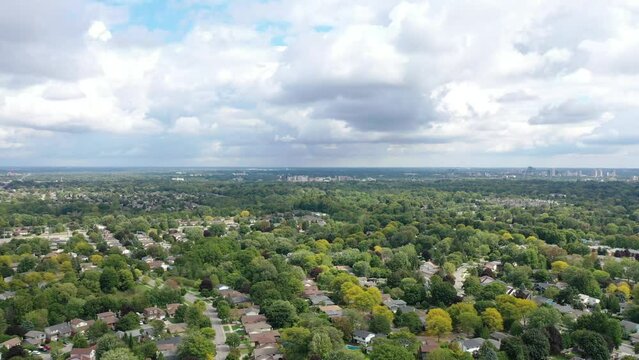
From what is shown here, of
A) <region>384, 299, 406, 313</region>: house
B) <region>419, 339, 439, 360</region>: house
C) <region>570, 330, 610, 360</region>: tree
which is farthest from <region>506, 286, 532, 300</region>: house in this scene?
<region>419, 339, 439, 360</region>: house

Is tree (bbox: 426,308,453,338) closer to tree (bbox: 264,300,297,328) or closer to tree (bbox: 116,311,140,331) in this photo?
tree (bbox: 264,300,297,328)

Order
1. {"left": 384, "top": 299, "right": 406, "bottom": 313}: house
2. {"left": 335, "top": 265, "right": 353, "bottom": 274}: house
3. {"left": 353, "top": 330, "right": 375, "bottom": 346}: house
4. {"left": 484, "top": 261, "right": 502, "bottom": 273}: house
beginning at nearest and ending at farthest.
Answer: {"left": 353, "top": 330, "right": 375, "bottom": 346}: house, {"left": 384, "top": 299, "right": 406, "bottom": 313}: house, {"left": 335, "top": 265, "right": 353, "bottom": 274}: house, {"left": 484, "top": 261, "right": 502, "bottom": 273}: house

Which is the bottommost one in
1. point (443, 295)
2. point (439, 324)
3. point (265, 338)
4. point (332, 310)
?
point (265, 338)

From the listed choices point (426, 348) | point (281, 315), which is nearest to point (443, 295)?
point (426, 348)

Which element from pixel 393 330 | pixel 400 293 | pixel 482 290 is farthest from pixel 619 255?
pixel 393 330

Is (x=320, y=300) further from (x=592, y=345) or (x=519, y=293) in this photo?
(x=592, y=345)

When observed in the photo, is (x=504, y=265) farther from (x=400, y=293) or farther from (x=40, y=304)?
(x=40, y=304)

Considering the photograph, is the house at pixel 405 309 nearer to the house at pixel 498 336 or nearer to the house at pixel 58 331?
the house at pixel 498 336
